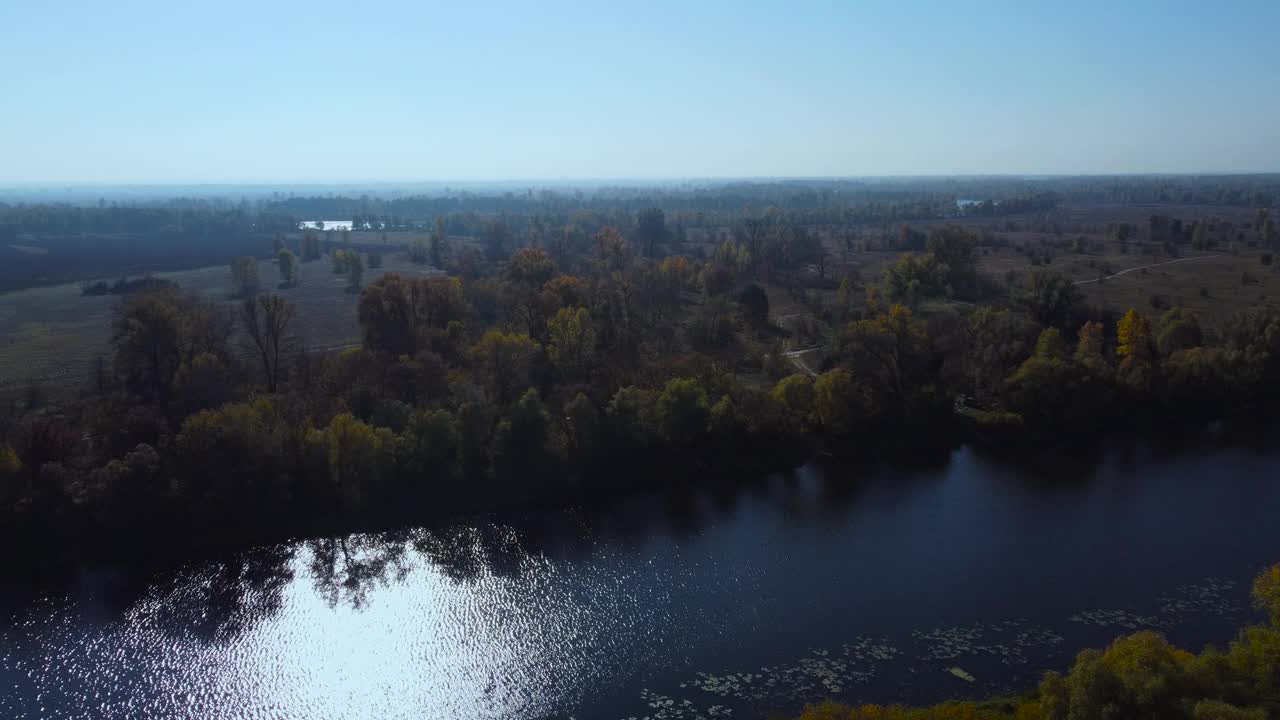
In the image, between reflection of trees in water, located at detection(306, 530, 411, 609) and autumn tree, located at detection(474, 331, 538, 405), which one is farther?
autumn tree, located at detection(474, 331, 538, 405)

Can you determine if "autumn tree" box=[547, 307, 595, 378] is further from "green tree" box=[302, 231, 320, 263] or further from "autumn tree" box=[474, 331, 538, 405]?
"green tree" box=[302, 231, 320, 263]

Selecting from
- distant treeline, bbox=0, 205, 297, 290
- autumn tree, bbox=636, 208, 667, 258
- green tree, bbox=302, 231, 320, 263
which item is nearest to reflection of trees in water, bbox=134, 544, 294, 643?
distant treeline, bbox=0, 205, 297, 290

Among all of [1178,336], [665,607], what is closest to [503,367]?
[665,607]

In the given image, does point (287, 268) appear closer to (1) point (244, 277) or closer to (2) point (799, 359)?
(1) point (244, 277)

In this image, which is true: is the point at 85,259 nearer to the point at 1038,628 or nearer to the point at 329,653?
the point at 329,653

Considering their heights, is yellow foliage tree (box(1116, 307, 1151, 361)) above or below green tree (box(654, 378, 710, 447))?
above

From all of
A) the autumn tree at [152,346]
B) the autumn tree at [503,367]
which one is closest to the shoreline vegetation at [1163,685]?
the autumn tree at [503,367]
